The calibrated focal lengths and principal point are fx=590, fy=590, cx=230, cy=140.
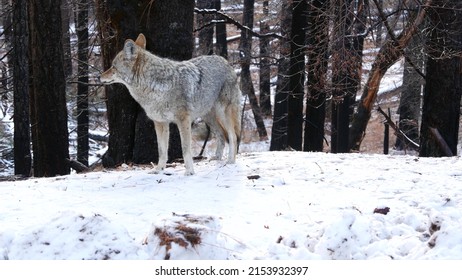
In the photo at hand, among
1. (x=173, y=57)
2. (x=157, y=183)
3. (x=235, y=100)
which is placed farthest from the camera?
(x=173, y=57)

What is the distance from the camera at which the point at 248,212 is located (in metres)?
6.57

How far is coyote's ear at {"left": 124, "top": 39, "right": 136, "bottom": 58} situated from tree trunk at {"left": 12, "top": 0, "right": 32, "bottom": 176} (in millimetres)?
8355

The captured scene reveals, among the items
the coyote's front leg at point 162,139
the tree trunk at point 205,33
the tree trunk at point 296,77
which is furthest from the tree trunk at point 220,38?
the coyote's front leg at point 162,139

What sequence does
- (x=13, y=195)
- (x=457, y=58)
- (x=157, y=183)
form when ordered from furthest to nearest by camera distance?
1. (x=457, y=58)
2. (x=157, y=183)
3. (x=13, y=195)

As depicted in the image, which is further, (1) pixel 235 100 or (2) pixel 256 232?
(1) pixel 235 100

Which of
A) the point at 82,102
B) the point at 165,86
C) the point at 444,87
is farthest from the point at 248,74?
the point at 165,86

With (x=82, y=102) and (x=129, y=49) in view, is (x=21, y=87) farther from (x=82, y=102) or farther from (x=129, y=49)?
(x=129, y=49)

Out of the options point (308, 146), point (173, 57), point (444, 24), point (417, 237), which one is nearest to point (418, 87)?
point (308, 146)

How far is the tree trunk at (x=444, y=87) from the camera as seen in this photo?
12180 mm

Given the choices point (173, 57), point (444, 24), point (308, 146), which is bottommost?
point (308, 146)

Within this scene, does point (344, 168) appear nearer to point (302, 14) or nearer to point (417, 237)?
point (417, 237)

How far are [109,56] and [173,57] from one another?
1.34 metres

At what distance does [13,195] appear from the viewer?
7.25 metres

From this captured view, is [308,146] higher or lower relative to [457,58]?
lower
